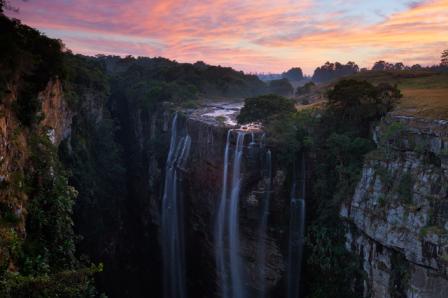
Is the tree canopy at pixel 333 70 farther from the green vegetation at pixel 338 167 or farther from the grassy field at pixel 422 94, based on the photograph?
the green vegetation at pixel 338 167

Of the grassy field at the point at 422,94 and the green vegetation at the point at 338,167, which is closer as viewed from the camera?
the grassy field at the point at 422,94

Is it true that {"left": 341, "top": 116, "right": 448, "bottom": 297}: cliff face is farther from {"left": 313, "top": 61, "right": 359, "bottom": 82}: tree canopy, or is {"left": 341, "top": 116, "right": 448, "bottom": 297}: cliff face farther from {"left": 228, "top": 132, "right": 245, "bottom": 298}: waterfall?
{"left": 313, "top": 61, "right": 359, "bottom": 82}: tree canopy

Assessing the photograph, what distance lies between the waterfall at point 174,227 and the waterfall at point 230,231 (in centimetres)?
472

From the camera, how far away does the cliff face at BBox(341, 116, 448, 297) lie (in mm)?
14369

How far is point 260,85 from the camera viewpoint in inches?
2525

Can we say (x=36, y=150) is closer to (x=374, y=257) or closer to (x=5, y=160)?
(x=5, y=160)

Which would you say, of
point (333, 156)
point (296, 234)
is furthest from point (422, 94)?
point (296, 234)

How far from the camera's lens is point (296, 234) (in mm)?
22203

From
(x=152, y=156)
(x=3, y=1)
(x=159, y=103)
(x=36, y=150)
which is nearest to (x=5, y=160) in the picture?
(x=36, y=150)

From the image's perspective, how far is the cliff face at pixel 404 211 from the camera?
47.1 feet

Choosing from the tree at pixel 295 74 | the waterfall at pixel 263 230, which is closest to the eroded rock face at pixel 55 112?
the waterfall at pixel 263 230

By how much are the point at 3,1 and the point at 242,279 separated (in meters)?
19.4

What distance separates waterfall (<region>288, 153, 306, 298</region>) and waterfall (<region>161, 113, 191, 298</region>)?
948 centimetres

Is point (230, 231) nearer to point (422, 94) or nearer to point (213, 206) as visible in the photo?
point (213, 206)
